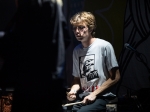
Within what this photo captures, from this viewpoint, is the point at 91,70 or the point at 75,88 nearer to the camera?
the point at 91,70

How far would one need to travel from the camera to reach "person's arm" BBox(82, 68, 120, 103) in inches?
110

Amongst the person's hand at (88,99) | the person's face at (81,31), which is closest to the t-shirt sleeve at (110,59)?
the person's face at (81,31)

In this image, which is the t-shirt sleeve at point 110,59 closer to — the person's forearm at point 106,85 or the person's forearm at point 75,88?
the person's forearm at point 106,85

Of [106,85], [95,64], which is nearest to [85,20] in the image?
[95,64]

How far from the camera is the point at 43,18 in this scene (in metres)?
1.63

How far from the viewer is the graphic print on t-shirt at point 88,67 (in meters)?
3.08

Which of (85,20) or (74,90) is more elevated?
(85,20)

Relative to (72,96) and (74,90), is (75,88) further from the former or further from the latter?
(72,96)

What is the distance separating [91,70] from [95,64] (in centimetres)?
10

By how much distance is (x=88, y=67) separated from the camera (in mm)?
3133

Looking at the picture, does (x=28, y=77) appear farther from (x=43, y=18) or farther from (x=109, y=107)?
(x=109, y=107)

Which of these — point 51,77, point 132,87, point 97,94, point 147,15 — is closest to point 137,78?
point 132,87

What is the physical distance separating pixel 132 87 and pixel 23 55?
2.97m

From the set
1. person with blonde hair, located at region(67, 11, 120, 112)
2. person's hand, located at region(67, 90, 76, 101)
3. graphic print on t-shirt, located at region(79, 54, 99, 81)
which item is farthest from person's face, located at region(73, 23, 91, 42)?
person's hand, located at region(67, 90, 76, 101)
